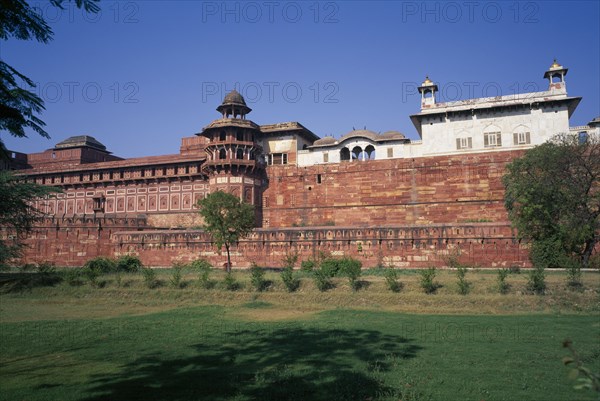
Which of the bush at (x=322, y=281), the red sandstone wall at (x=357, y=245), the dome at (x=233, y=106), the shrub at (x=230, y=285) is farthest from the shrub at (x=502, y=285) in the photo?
the dome at (x=233, y=106)

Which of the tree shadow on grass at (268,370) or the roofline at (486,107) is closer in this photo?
the tree shadow on grass at (268,370)

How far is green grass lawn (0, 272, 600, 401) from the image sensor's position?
23.8 ft

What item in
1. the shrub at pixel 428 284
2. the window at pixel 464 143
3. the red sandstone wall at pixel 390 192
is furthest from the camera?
the window at pixel 464 143

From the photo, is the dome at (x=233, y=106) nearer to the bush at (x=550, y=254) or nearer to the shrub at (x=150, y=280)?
the shrub at (x=150, y=280)

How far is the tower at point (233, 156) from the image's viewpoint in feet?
110

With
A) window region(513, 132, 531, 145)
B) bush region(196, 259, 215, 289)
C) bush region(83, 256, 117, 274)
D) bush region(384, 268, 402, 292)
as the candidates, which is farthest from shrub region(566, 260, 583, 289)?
bush region(83, 256, 117, 274)

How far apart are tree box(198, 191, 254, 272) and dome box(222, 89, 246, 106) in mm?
11624

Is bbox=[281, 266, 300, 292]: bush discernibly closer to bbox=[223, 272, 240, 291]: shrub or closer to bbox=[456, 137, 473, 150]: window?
bbox=[223, 272, 240, 291]: shrub

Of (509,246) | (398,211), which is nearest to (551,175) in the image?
(509,246)

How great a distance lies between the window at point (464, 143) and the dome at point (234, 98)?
1613cm

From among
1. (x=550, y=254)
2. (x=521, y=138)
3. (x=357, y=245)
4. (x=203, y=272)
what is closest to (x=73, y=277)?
(x=203, y=272)

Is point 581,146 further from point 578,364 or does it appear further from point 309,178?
Answer: point 578,364

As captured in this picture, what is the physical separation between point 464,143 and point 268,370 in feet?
90.8

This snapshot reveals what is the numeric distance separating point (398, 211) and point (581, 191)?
12679 millimetres
